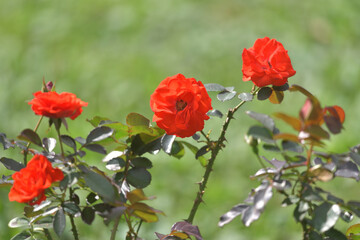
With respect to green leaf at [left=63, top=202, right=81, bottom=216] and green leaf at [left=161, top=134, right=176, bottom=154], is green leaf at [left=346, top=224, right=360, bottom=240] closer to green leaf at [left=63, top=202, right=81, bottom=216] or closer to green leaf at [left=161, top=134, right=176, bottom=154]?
green leaf at [left=161, top=134, right=176, bottom=154]

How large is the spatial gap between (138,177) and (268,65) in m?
0.32

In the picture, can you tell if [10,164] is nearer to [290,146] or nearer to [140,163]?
[140,163]

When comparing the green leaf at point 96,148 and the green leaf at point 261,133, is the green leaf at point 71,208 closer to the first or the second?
the green leaf at point 96,148

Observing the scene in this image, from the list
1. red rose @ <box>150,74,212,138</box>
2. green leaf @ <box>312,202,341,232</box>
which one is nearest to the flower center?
red rose @ <box>150,74,212,138</box>

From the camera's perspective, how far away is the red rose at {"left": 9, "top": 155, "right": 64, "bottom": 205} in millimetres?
950

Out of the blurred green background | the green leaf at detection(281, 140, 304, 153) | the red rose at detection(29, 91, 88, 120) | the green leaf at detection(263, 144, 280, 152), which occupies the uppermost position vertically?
the blurred green background

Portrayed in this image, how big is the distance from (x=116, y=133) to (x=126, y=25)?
9.78 feet

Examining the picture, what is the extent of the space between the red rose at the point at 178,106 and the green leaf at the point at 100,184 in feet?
0.54

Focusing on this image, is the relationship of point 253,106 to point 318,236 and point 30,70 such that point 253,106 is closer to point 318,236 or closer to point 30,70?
point 30,70

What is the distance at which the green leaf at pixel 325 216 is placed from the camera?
879 millimetres

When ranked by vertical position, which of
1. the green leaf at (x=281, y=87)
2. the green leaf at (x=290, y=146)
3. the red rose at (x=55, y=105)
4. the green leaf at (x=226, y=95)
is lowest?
the green leaf at (x=290, y=146)

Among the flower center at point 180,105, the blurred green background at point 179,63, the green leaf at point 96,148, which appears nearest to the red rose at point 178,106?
the flower center at point 180,105

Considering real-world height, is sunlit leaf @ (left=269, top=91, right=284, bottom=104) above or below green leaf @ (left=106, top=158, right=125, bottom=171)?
above

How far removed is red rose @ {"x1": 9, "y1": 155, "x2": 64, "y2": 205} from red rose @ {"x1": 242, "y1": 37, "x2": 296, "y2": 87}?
15.4 inches
